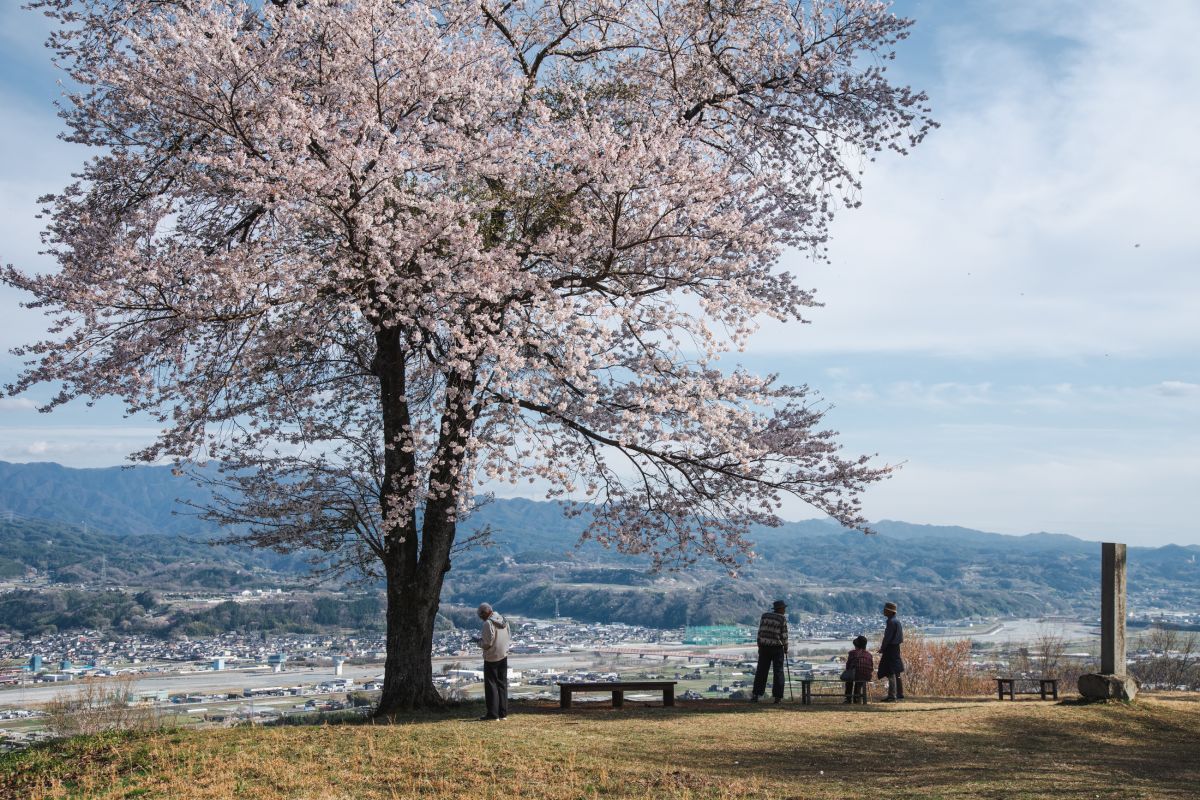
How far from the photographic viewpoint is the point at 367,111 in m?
11.4

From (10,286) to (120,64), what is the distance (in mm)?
3023

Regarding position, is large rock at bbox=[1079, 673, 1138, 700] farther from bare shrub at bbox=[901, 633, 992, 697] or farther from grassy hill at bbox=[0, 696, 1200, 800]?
bare shrub at bbox=[901, 633, 992, 697]

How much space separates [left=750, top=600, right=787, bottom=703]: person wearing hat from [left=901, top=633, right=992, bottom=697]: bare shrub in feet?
42.2

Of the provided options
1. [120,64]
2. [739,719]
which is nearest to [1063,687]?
[739,719]

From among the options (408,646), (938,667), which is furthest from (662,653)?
(408,646)

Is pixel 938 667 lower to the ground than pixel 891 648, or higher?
lower

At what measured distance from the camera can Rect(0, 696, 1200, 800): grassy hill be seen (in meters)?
8.80

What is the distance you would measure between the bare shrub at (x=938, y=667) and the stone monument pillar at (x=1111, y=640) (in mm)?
12298

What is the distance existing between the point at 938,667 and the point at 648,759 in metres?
22.7

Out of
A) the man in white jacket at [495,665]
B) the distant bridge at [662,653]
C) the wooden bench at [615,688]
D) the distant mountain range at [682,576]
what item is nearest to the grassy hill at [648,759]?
the man in white jacket at [495,665]

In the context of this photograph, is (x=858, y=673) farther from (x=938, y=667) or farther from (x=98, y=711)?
(x=938, y=667)

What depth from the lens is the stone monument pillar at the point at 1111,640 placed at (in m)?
14.2

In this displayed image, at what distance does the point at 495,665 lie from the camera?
12461 mm

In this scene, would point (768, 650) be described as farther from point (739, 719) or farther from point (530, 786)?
point (530, 786)
